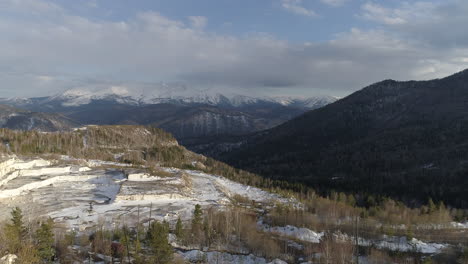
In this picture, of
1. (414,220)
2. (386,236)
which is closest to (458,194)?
(414,220)

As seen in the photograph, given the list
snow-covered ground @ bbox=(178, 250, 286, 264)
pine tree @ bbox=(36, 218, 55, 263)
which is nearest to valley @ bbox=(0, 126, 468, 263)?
snow-covered ground @ bbox=(178, 250, 286, 264)

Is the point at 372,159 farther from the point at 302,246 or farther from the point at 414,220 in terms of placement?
the point at 302,246

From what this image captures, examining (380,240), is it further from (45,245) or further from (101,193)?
(101,193)

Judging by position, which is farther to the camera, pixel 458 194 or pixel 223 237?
pixel 458 194

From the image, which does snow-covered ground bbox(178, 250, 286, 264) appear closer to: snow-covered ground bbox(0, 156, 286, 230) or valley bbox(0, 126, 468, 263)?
valley bbox(0, 126, 468, 263)

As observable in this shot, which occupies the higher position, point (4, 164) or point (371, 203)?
point (4, 164)

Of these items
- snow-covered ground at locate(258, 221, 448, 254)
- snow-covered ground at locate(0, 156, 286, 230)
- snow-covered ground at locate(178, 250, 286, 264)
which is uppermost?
snow-covered ground at locate(0, 156, 286, 230)

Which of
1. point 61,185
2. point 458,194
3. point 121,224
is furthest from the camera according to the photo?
point 458,194

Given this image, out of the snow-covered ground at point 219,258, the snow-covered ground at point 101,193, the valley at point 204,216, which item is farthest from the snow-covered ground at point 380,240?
the snow-covered ground at point 101,193

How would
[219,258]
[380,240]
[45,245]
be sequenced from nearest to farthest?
[45,245], [219,258], [380,240]

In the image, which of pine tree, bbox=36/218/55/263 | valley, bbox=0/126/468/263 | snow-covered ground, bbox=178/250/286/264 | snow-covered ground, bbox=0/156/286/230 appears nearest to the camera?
pine tree, bbox=36/218/55/263

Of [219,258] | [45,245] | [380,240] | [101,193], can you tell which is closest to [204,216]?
[219,258]
